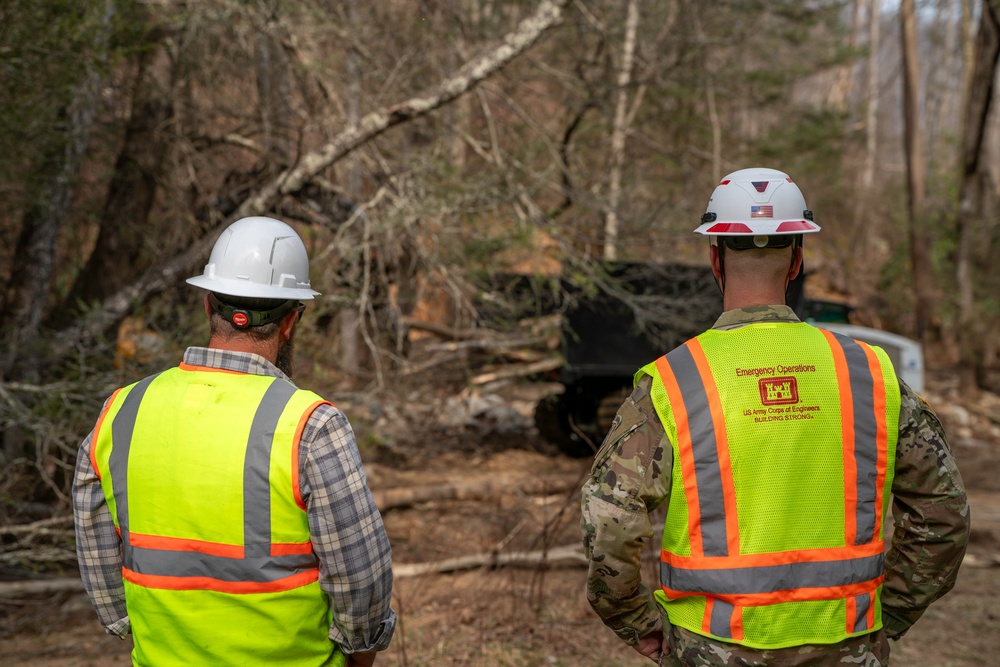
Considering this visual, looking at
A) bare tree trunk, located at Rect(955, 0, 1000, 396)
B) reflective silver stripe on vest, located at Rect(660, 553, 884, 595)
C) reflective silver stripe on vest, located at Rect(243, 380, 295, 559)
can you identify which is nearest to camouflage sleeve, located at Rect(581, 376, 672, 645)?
reflective silver stripe on vest, located at Rect(660, 553, 884, 595)

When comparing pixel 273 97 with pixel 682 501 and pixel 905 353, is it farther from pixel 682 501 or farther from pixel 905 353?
pixel 905 353

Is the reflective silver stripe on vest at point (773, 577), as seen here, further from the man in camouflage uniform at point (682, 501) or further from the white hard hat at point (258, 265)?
the white hard hat at point (258, 265)

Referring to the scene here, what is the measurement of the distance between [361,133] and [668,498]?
4742 mm

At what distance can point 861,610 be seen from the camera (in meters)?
2.01

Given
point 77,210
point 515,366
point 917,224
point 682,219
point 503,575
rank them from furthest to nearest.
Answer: point 917,224
point 515,366
point 682,219
point 77,210
point 503,575

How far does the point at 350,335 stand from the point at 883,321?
17.1 meters

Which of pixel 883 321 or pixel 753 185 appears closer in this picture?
pixel 753 185

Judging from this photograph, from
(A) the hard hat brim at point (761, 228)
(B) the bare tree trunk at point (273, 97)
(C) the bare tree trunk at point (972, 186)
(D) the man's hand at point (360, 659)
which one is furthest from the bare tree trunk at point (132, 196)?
(C) the bare tree trunk at point (972, 186)

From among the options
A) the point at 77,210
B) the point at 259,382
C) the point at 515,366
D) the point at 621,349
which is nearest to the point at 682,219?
the point at 621,349

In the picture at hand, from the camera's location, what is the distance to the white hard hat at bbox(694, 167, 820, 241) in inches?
84.5

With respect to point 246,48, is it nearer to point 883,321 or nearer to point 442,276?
point 442,276

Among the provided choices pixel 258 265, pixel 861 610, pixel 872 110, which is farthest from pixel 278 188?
pixel 872 110

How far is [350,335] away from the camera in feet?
23.1

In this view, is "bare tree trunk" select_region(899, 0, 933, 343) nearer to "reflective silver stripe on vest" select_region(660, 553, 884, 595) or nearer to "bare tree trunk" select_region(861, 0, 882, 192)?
"bare tree trunk" select_region(861, 0, 882, 192)
